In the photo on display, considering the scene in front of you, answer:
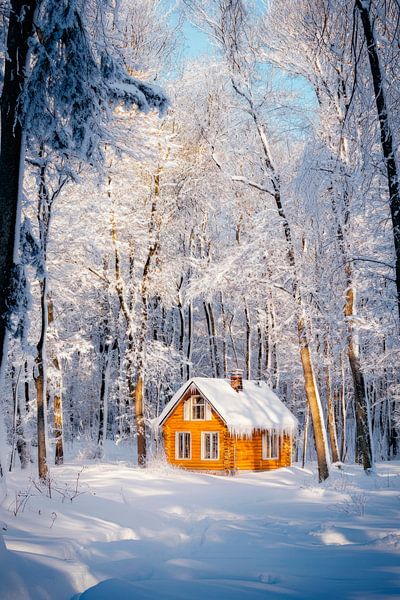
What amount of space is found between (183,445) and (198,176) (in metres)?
13.7

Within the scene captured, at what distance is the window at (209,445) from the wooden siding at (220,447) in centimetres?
19

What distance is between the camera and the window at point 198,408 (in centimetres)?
2712

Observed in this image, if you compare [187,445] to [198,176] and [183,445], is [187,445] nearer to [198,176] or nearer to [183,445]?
[183,445]

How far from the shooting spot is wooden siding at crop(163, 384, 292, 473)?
26.1 meters

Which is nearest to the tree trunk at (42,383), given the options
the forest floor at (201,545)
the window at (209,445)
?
the forest floor at (201,545)

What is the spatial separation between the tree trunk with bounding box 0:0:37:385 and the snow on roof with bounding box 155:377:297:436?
774 inches

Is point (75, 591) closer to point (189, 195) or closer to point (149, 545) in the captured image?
point (149, 545)

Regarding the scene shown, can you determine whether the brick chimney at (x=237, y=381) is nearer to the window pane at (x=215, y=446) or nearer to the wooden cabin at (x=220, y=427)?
the wooden cabin at (x=220, y=427)

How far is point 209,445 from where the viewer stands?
27000mm

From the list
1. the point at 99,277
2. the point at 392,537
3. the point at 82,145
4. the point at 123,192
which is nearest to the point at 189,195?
the point at 123,192

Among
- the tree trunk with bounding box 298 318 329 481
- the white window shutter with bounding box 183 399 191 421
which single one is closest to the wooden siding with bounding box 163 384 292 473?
the white window shutter with bounding box 183 399 191 421

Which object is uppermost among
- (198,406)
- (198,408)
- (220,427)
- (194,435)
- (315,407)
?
(315,407)

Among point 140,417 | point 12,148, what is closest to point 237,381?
point 140,417

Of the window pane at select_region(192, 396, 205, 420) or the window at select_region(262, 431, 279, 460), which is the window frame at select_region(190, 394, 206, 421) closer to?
the window pane at select_region(192, 396, 205, 420)
